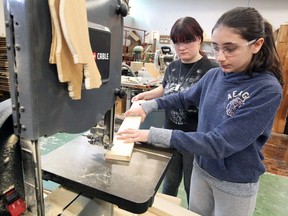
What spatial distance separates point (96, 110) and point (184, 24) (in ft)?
2.75

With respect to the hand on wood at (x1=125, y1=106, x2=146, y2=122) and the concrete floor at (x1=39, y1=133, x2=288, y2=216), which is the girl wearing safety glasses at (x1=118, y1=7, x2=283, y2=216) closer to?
the hand on wood at (x1=125, y1=106, x2=146, y2=122)

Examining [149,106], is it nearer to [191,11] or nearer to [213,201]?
[213,201]

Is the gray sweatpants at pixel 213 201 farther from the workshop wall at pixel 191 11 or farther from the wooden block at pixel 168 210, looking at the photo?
the workshop wall at pixel 191 11

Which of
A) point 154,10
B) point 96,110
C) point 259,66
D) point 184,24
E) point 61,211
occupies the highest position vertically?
point 154,10

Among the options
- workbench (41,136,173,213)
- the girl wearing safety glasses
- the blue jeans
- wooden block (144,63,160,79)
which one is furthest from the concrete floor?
wooden block (144,63,160,79)

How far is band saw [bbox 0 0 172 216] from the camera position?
466mm

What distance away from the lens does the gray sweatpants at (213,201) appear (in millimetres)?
934

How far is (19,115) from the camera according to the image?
1.63ft

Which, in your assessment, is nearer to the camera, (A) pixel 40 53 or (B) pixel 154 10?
(A) pixel 40 53

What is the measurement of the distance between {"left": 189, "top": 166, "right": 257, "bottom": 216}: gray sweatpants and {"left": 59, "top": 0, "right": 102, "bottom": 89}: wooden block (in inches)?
28.8

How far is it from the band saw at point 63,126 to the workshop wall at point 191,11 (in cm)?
462

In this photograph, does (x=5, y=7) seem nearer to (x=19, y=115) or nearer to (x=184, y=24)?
(x=19, y=115)

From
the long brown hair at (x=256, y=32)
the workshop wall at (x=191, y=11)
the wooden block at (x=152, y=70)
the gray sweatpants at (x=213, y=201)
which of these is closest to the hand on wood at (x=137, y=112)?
the gray sweatpants at (x=213, y=201)

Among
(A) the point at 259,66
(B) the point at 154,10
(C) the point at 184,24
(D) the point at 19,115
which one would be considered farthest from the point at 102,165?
(B) the point at 154,10
